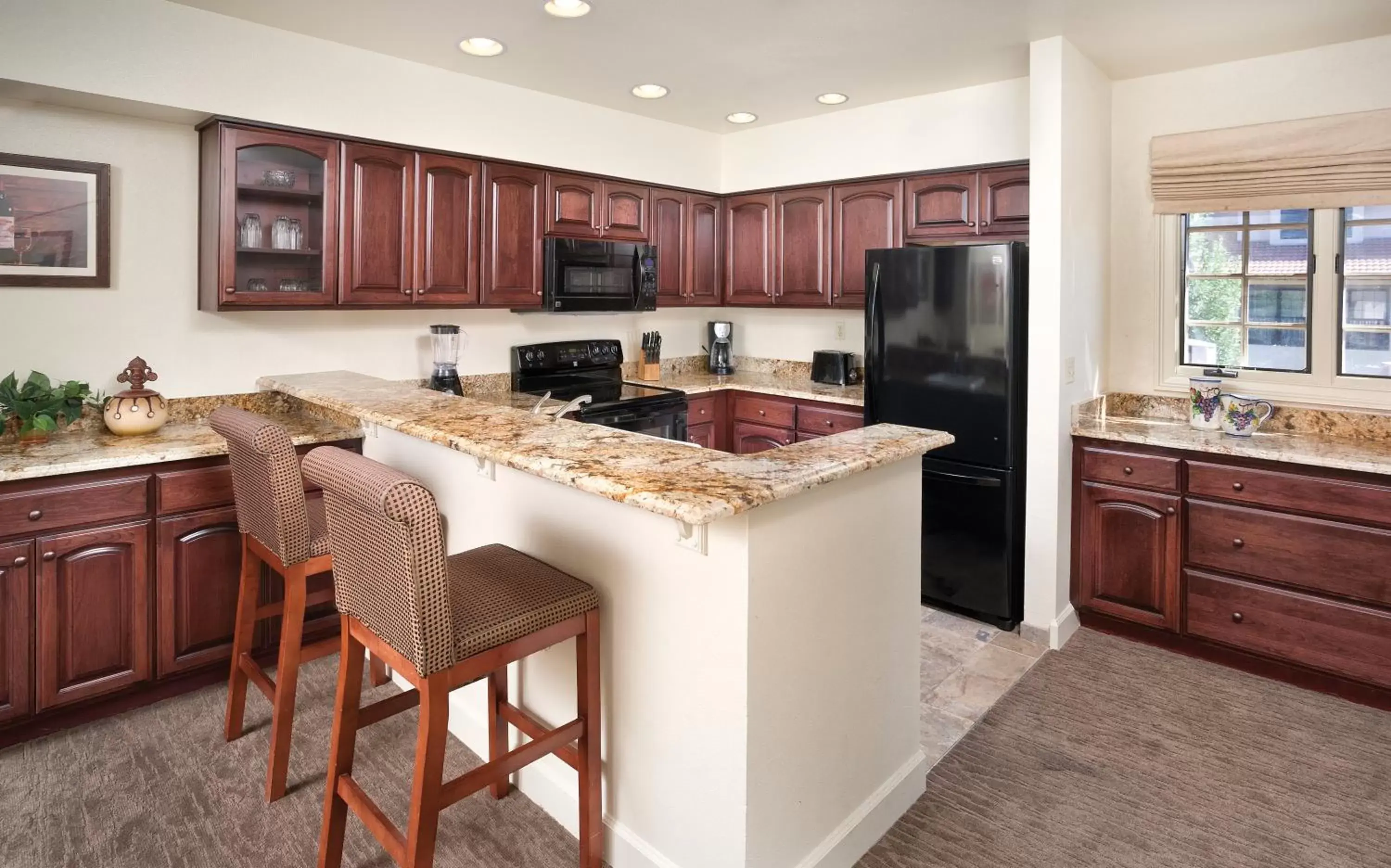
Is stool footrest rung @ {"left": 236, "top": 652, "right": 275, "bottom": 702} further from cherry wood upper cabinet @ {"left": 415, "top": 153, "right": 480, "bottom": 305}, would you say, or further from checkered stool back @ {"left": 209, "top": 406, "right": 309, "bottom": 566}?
cherry wood upper cabinet @ {"left": 415, "top": 153, "right": 480, "bottom": 305}

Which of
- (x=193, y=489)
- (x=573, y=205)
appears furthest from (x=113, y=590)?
(x=573, y=205)

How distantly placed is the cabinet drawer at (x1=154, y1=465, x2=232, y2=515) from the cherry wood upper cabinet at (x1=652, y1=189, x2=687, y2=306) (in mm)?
2480

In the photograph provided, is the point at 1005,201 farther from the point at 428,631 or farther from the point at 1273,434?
the point at 428,631

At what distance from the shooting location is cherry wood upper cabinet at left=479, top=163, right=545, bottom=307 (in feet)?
12.2

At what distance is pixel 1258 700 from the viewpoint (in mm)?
2805

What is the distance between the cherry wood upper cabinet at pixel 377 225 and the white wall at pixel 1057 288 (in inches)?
105

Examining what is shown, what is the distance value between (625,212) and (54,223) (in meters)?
2.50

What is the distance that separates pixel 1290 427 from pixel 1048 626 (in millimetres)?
1344

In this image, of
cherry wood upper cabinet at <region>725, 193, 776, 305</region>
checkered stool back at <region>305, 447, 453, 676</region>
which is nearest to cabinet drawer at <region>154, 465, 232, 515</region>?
checkered stool back at <region>305, 447, 453, 676</region>

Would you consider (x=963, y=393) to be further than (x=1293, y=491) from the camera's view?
Yes

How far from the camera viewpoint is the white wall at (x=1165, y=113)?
3090mm

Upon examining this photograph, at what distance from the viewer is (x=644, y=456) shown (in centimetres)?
172

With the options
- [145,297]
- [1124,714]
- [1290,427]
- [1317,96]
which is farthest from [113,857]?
[1317,96]

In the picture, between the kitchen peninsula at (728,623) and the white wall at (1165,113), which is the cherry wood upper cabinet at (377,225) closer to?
the kitchen peninsula at (728,623)
